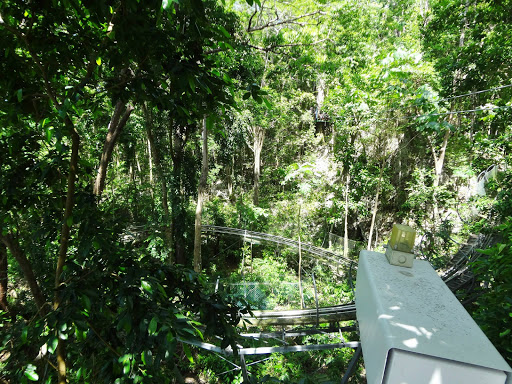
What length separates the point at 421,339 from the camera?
2.85 feet

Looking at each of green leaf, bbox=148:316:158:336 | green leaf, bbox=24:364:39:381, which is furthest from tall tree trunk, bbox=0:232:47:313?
green leaf, bbox=148:316:158:336

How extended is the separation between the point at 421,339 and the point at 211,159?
36.2ft

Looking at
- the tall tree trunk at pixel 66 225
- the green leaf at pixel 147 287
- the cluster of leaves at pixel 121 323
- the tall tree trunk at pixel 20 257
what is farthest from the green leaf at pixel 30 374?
the tall tree trunk at pixel 20 257

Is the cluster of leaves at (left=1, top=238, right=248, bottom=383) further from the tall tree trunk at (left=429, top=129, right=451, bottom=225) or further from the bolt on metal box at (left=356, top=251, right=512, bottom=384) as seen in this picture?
the tall tree trunk at (left=429, top=129, right=451, bottom=225)

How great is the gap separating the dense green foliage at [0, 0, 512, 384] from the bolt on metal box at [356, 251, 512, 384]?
0.68 metres

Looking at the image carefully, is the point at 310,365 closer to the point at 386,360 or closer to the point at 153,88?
the point at 386,360

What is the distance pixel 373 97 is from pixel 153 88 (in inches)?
287

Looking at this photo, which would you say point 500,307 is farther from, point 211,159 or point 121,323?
point 211,159

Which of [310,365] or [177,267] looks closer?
[177,267]

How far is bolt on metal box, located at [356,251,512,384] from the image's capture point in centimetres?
82

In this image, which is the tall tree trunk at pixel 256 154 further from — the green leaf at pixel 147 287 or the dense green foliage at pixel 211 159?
the green leaf at pixel 147 287

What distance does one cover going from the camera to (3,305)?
5.84 m

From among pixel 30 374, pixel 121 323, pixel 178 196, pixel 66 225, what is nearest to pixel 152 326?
pixel 121 323

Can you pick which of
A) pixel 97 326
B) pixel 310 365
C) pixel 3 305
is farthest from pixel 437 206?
pixel 3 305
